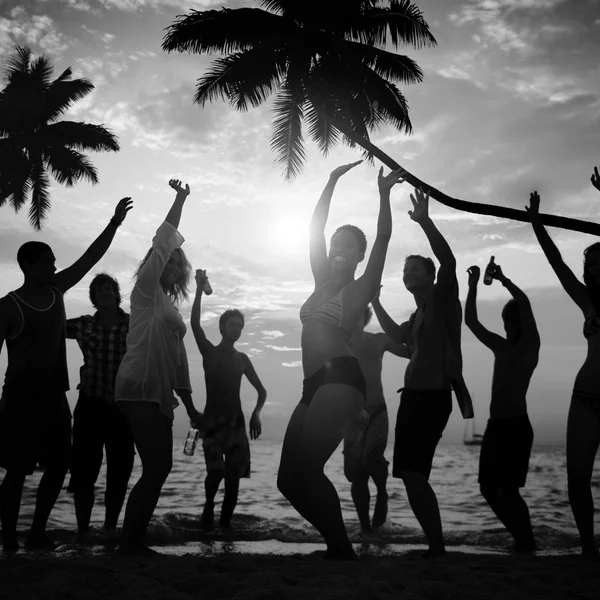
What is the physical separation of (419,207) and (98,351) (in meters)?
3.16

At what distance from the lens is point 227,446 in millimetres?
6609

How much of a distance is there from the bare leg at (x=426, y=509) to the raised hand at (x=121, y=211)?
281cm

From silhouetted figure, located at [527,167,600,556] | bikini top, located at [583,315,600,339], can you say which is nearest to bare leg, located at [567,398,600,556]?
silhouetted figure, located at [527,167,600,556]

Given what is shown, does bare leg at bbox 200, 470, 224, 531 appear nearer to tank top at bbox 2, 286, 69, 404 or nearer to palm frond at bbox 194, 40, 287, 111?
tank top at bbox 2, 286, 69, 404

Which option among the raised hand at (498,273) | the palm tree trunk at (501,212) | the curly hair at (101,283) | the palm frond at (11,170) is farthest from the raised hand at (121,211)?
the palm frond at (11,170)

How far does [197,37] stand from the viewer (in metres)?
15.9

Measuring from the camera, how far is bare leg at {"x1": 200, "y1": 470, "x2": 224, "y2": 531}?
6.27 meters

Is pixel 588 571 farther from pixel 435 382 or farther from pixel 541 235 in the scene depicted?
pixel 541 235

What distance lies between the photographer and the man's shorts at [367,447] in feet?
20.9

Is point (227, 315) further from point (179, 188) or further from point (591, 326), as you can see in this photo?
point (591, 326)

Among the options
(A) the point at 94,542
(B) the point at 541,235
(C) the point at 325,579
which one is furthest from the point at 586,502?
(A) the point at 94,542

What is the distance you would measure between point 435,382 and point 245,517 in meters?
4.21

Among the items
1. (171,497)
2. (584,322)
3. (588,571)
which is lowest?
(171,497)

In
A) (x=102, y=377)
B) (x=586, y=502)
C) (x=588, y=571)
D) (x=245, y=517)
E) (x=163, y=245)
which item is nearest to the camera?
(x=588, y=571)
